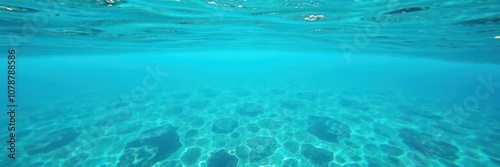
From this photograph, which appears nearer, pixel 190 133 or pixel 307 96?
pixel 190 133

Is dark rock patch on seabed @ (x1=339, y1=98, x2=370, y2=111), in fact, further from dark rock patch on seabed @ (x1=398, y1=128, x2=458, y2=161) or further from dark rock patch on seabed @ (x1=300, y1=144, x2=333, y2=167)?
dark rock patch on seabed @ (x1=300, y1=144, x2=333, y2=167)

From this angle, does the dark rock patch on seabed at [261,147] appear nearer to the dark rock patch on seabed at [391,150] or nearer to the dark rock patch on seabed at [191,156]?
the dark rock patch on seabed at [191,156]

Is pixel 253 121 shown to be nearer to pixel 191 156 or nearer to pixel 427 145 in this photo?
pixel 191 156

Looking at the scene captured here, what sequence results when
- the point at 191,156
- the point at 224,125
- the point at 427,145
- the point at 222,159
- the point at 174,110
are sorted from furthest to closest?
the point at 174,110
the point at 224,125
the point at 427,145
the point at 191,156
the point at 222,159

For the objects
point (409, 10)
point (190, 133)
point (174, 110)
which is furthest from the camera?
point (174, 110)

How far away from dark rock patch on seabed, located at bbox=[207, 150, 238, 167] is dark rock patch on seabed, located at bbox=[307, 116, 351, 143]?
6.19m

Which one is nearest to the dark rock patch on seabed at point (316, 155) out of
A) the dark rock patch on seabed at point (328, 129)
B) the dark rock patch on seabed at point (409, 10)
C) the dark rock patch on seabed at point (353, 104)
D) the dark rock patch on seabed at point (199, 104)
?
the dark rock patch on seabed at point (328, 129)

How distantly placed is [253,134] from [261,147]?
172cm

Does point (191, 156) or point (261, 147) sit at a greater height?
point (261, 147)

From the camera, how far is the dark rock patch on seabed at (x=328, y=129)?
1370cm

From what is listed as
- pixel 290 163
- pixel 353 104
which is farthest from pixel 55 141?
pixel 353 104

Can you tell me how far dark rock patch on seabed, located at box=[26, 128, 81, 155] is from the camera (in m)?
11.9

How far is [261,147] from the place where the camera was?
12.3 metres

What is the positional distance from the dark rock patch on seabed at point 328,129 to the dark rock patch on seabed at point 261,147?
3401mm
